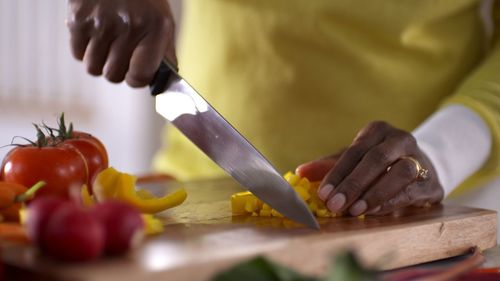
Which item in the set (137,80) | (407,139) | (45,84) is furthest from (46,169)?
(45,84)

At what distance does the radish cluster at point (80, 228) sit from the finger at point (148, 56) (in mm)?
443

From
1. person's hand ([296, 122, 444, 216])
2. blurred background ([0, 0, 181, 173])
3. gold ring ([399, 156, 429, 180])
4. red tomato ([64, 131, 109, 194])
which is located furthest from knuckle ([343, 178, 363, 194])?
blurred background ([0, 0, 181, 173])

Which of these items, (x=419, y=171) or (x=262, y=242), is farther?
(x=419, y=171)

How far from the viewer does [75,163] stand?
3.81 feet

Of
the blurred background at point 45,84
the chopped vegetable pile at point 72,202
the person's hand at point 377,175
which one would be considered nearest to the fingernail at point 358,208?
the person's hand at point 377,175

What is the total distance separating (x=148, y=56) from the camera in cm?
123

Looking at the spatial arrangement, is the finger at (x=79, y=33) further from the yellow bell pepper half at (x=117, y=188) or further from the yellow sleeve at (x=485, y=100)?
the yellow sleeve at (x=485, y=100)

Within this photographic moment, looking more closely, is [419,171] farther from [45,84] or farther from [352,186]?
[45,84]

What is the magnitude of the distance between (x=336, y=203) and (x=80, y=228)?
48cm

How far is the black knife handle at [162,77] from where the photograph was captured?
1238 mm

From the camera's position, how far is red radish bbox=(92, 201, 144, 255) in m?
0.81

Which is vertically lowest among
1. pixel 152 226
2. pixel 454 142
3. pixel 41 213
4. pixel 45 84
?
pixel 45 84

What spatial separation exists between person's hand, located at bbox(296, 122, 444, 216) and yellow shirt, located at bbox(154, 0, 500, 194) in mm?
352

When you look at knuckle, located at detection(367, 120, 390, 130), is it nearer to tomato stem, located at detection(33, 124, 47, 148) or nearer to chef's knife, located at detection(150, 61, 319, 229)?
chef's knife, located at detection(150, 61, 319, 229)
